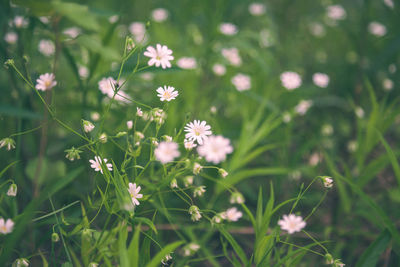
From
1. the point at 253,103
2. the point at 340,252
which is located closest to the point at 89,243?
the point at 340,252

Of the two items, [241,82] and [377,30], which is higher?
[377,30]

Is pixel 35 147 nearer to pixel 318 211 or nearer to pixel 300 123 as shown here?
pixel 318 211

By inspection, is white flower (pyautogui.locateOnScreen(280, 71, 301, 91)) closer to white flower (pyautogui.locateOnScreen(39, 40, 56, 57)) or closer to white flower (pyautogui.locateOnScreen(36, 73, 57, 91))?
white flower (pyautogui.locateOnScreen(36, 73, 57, 91))

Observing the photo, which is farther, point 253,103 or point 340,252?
point 253,103

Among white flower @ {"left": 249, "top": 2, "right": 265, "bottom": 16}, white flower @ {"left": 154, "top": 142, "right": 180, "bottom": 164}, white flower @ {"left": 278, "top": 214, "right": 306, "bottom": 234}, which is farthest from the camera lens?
white flower @ {"left": 249, "top": 2, "right": 265, "bottom": 16}

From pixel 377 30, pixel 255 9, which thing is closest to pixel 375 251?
pixel 255 9

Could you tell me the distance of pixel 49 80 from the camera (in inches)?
46.7

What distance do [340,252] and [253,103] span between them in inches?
49.5

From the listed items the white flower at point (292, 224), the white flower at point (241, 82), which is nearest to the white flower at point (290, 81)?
the white flower at point (241, 82)

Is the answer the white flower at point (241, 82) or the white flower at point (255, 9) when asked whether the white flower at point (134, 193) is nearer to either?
the white flower at point (241, 82)

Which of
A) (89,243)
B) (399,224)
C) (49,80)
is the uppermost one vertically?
(49,80)

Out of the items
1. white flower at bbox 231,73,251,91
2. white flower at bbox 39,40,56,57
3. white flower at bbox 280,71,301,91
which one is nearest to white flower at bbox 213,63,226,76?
white flower at bbox 231,73,251,91

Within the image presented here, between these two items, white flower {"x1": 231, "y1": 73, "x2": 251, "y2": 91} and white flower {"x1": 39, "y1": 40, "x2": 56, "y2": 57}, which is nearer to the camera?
white flower {"x1": 39, "y1": 40, "x2": 56, "y2": 57}

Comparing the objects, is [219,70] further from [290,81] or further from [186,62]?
[290,81]
